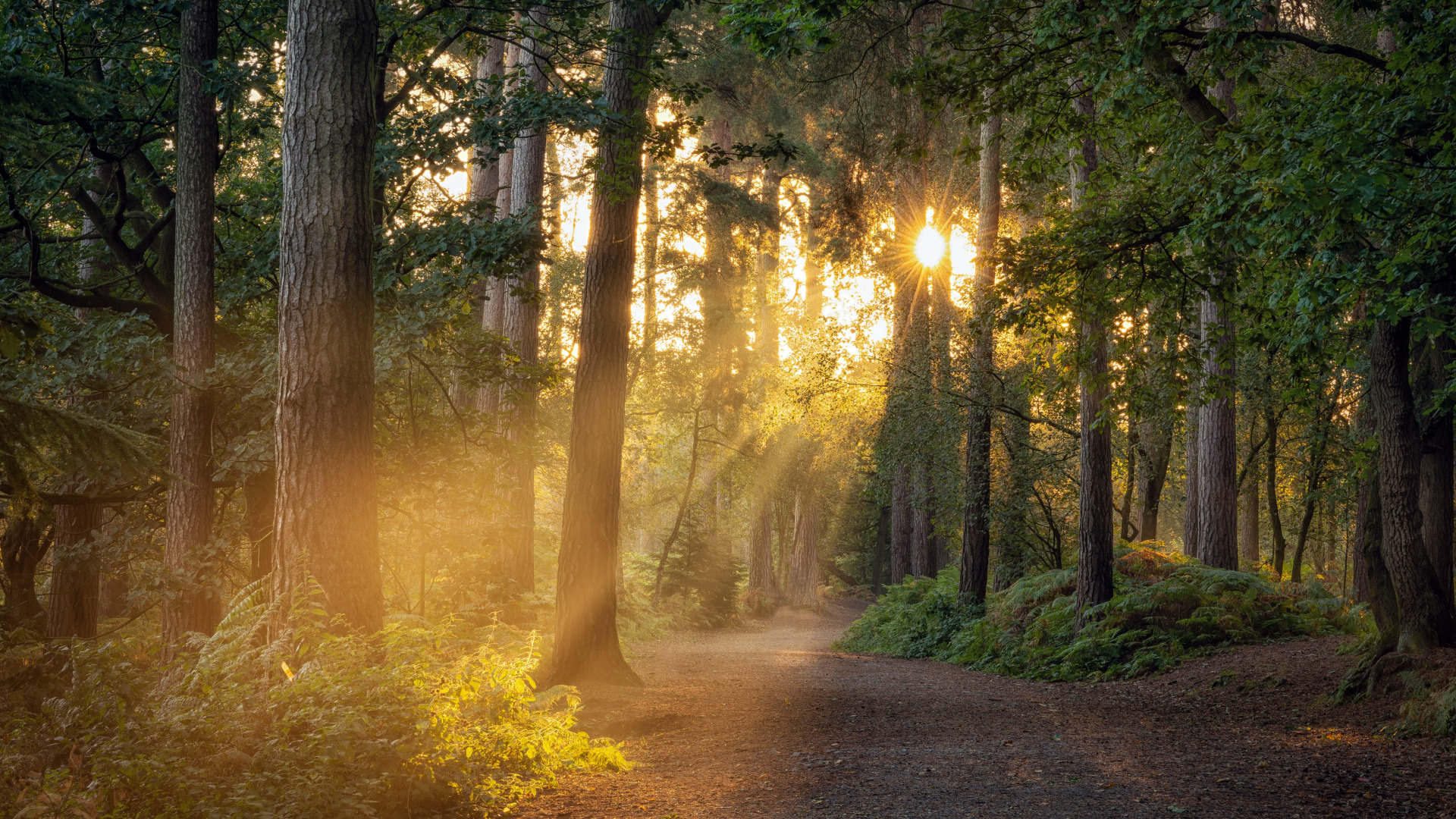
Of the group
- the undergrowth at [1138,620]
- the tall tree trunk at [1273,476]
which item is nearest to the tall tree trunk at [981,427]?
the undergrowth at [1138,620]

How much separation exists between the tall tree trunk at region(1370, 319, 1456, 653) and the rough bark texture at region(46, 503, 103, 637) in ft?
41.5

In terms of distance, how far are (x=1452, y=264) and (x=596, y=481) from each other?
739 cm

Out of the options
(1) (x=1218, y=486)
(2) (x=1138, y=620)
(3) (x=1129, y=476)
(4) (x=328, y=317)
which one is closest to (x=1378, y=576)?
(2) (x=1138, y=620)

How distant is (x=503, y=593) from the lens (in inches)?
582

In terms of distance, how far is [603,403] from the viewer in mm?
9258

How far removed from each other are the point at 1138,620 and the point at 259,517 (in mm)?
10888

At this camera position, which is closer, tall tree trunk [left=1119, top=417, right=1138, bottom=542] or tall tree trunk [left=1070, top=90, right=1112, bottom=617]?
tall tree trunk [left=1070, top=90, right=1112, bottom=617]

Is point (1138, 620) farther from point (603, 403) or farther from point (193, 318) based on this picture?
point (193, 318)

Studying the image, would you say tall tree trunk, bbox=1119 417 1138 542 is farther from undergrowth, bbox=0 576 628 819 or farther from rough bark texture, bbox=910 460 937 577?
undergrowth, bbox=0 576 628 819

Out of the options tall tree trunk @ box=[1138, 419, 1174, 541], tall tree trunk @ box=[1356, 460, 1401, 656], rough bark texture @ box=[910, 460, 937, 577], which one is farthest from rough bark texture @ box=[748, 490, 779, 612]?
tall tree trunk @ box=[1356, 460, 1401, 656]

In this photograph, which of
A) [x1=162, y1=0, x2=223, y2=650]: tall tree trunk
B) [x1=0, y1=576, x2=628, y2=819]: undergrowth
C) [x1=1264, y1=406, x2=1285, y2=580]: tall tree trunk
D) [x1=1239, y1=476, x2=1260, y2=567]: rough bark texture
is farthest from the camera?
Result: [x1=1239, y1=476, x2=1260, y2=567]: rough bark texture

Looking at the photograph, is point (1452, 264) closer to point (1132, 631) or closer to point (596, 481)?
point (1132, 631)

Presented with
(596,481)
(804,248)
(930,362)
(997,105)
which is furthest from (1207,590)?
(804,248)

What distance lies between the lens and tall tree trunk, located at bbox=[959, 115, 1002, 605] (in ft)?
50.3
